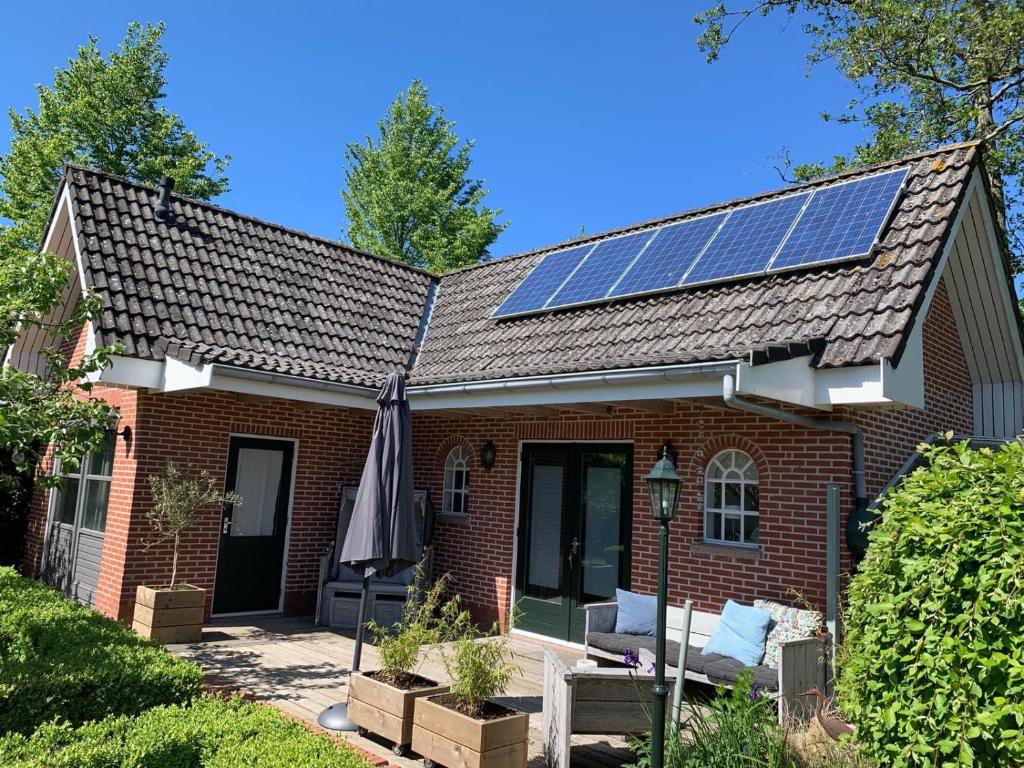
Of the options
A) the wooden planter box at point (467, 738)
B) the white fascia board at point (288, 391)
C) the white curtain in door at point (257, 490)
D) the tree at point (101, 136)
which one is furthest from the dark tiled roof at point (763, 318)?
the tree at point (101, 136)

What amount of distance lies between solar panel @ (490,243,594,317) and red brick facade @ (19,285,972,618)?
1.71m

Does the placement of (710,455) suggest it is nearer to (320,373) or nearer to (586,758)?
(586,758)

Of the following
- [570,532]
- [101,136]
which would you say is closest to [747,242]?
[570,532]

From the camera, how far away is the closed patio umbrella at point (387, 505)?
20.6 feet

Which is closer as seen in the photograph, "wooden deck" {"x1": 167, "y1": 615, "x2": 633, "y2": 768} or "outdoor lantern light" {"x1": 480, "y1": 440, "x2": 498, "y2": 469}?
"wooden deck" {"x1": 167, "y1": 615, "x2": 633, "y2": 768}

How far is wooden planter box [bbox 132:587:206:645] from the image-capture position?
7965mm

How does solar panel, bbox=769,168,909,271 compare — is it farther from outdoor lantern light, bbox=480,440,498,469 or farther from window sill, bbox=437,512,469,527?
window sill, bbox=437,512,469,527

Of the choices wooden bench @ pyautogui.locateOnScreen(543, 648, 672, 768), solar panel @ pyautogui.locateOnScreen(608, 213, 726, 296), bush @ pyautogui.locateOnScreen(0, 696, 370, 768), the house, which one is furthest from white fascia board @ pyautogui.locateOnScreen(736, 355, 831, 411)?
bush @ pyautogui.locateOnScreen(0, 696, 370, 768)

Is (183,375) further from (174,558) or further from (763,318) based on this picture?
(763,318)

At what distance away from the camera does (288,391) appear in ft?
28.9

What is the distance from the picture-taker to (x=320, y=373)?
918 cm

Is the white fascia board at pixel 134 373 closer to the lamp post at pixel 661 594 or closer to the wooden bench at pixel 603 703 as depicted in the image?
the wooden bench at pixel 603 703

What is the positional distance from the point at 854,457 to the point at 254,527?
7587 millimetres

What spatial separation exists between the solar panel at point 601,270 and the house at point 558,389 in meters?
0.06
